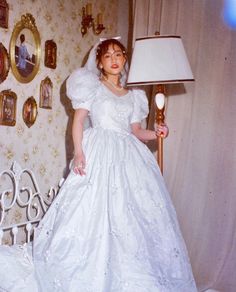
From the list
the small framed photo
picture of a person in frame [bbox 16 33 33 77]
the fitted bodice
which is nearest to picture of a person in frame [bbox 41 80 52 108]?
the small framed photo

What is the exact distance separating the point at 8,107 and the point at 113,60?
54 cm

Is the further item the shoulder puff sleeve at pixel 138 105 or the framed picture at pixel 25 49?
the shoulder puff sleeve at pixel 138 105

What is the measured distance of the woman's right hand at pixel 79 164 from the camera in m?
1.78

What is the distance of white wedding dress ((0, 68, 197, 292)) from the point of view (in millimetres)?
1538

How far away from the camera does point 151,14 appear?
235 centimetres

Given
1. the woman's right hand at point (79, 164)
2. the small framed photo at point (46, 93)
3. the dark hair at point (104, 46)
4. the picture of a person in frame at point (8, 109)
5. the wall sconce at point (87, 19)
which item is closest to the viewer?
the woman's right hand at point (79, 164)

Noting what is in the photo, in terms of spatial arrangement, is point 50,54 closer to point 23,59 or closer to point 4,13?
point 23,59

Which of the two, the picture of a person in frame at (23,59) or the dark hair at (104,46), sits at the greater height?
the dark hair at (104,46)

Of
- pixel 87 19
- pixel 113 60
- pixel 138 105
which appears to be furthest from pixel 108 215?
pixel 87 19

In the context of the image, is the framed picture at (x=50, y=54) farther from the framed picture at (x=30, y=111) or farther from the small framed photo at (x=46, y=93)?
the framed picture at (x=30, y=111)

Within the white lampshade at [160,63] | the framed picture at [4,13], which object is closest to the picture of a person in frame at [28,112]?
the framed picture at [4,13]

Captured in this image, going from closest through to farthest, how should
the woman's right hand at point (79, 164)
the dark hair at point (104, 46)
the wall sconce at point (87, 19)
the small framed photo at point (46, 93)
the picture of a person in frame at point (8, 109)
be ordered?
the woman's right hand at point (79, 164) → the picture of a person in frame at point (8, 109) → the dark hair at point (104, 46) → the small framed photo at point (46, 93) → the wall sconce at point (87, 19)

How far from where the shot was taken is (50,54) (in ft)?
7.06

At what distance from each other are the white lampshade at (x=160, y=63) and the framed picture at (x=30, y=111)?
0.48m
